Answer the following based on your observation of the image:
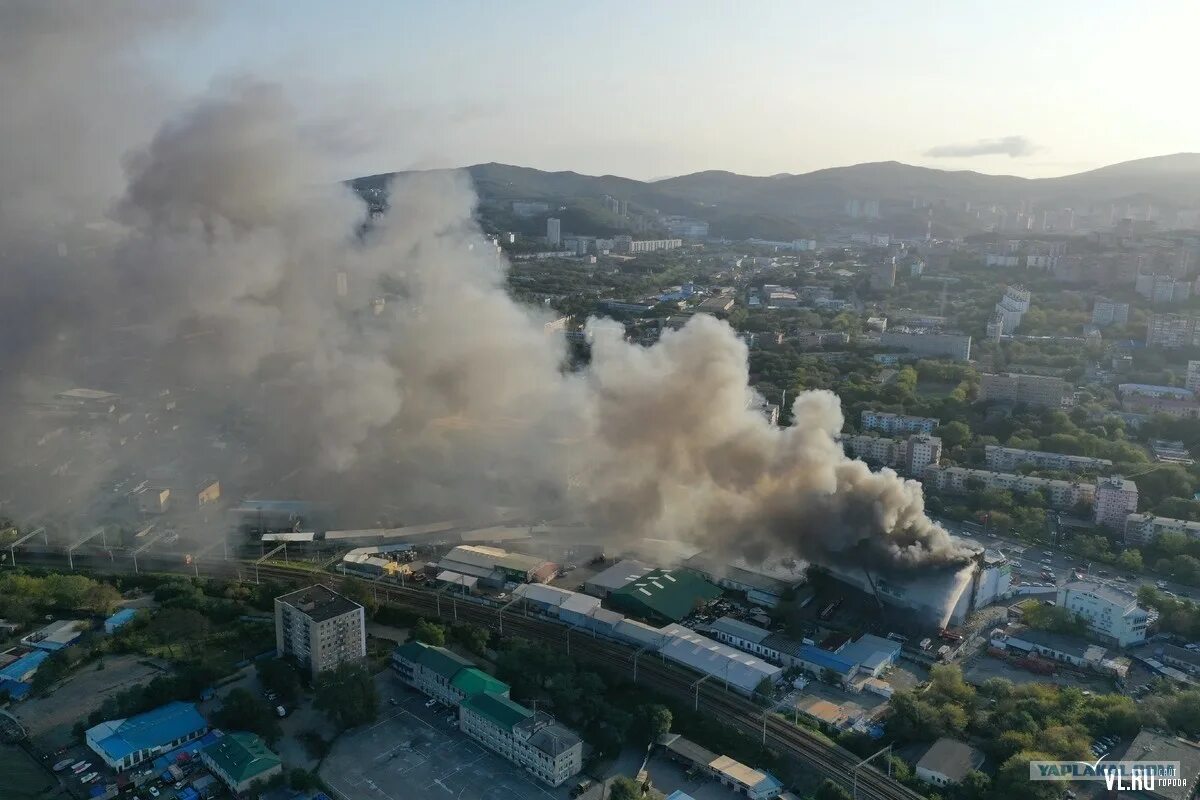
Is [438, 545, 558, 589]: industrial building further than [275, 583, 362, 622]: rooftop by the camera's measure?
Yes

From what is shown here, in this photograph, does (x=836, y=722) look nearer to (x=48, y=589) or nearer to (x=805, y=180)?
(x=48, y=589)

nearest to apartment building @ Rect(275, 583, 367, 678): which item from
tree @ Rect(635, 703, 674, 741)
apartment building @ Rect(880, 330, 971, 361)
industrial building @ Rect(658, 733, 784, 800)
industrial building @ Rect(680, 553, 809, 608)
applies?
tree @ Rect(635, 703, 674, 741)

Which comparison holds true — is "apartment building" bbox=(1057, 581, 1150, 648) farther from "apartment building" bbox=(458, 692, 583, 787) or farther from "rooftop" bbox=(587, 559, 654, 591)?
"apartment building" bbox=(458, 692, 583, 787)

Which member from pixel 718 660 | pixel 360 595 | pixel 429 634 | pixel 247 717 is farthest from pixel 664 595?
pixel 247 717

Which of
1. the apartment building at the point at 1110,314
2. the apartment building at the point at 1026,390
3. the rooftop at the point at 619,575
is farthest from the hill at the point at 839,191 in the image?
the rooftop at the point at 619,575

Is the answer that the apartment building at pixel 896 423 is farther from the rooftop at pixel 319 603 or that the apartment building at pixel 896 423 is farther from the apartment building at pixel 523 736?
the rooftop at pixel 319 603
